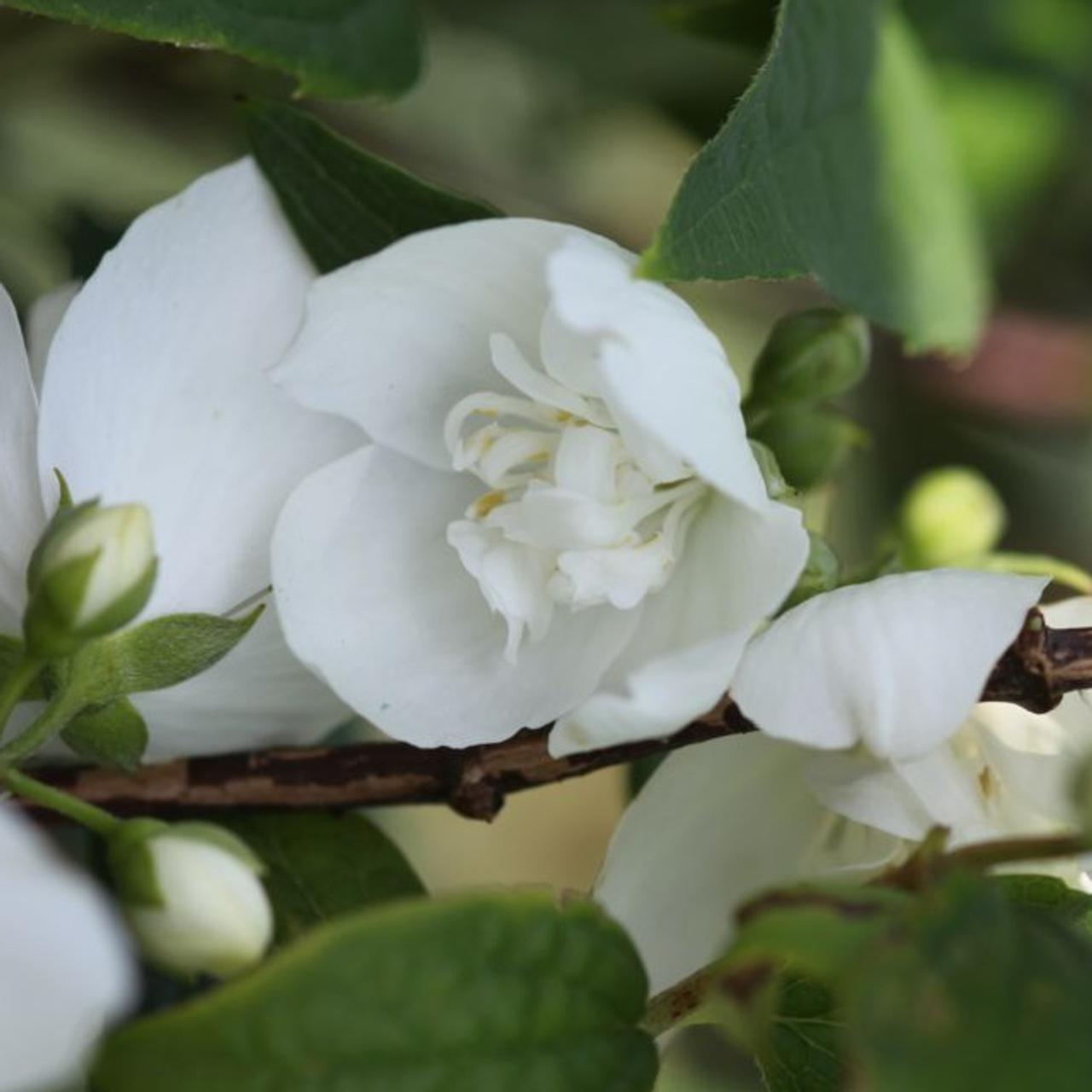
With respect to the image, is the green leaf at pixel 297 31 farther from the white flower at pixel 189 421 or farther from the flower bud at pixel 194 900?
the flower bud at pixel 194 900

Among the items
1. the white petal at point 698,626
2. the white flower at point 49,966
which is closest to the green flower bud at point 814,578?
the white petal at point 698,626

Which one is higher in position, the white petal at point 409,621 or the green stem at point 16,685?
the green stem at point 16,685

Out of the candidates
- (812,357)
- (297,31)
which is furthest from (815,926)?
(297,31)

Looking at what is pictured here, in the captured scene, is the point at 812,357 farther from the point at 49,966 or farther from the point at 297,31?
the point at 49,966

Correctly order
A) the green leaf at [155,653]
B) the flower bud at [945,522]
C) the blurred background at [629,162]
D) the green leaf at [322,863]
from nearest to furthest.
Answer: the green leaf at [155,653] → the green leaf at [322,863] → the flower bud at [945,522] → the blurred background at [629,162]

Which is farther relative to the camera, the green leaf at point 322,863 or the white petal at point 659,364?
the green leaf at point 322,863

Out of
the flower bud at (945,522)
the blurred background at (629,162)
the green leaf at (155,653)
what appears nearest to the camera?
the green leaf at (155,653)

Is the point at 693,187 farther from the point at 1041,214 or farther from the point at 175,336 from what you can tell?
the point at 1041,214

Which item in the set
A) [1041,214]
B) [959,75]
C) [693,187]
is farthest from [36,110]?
[693,187]
